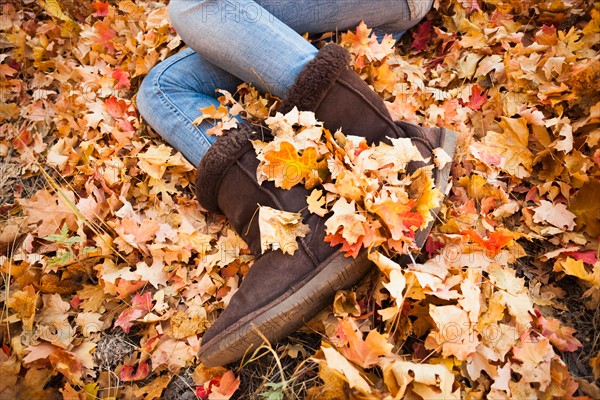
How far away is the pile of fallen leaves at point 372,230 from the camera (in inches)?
54.9

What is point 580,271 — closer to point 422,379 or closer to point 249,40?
point 422,379

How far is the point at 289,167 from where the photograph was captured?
1.59m

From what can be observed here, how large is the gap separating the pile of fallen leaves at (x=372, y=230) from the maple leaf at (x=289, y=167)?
1cm

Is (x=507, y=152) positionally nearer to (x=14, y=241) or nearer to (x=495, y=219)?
(x=495, y=219)

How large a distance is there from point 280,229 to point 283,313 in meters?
0.30

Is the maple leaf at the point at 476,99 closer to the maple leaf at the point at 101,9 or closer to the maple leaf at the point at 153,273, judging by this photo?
the maple leaf at the point at 153,273

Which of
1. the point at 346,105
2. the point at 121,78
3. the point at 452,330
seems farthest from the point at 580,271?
the point at 121,78

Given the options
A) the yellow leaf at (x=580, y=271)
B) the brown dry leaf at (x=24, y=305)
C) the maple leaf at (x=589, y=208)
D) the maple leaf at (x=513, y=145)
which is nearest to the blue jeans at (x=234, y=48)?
the maple leaf at (x=513, y=145)

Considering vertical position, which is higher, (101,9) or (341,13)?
(341,13)

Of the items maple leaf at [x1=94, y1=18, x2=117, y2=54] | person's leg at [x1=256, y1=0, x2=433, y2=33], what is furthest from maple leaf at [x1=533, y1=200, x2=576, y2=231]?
maple leaf at [x1=94, y1=18, x2=117, y2=54]

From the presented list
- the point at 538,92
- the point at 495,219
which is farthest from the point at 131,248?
the point at 538,92

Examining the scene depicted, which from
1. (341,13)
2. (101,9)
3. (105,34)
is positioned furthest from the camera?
(101,9)

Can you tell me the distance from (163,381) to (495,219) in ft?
4.74

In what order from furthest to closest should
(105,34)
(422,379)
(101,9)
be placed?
(101,9) < (105,34) < (422,379)
